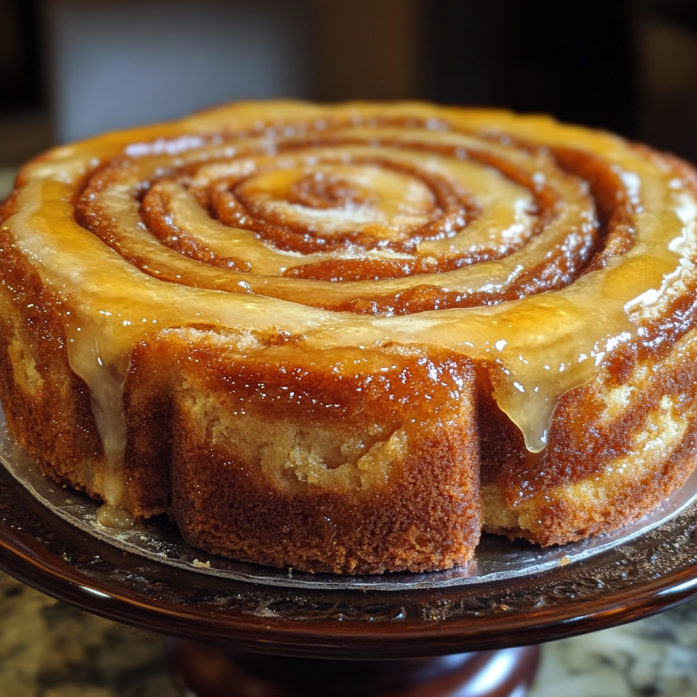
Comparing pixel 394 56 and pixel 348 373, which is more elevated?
pixel 348 373

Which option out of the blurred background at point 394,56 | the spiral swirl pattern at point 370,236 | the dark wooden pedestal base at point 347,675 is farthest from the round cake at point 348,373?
the blurred background at point 394,56

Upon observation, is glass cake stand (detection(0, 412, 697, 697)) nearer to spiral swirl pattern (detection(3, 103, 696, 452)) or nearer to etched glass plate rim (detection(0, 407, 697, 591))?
etched glass plate rim (detection(0, 407, 697, 591))

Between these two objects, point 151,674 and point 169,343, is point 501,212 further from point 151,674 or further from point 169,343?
point 151,674

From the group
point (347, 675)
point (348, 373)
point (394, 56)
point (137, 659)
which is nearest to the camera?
point (348, 373)

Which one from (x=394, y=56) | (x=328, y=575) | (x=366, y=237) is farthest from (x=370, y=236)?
(x=394, y=56)

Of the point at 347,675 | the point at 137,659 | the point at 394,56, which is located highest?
the point at 394,56

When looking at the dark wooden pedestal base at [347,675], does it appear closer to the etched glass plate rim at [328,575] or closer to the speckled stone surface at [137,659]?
the speckled stone surface at [137,659]

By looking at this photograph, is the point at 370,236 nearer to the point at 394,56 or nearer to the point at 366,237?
the point at 366,237
